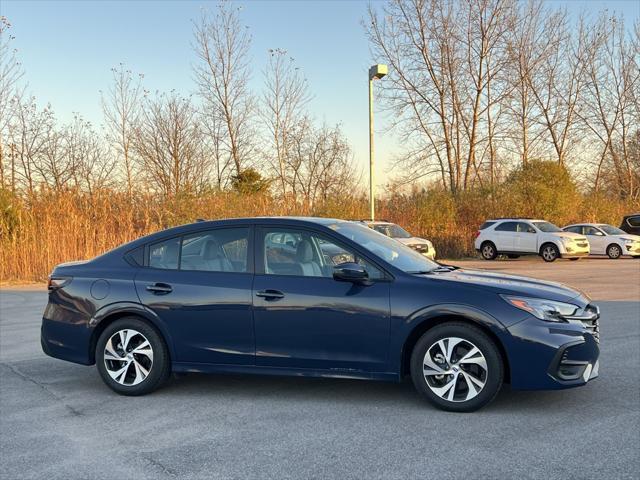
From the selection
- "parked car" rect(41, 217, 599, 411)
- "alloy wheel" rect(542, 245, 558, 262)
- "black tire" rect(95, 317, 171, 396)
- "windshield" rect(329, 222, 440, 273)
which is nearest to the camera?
"parked car" rect(41, 217, 599, 411)

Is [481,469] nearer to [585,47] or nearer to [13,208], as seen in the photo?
[13,208]

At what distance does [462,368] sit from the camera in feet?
16.7

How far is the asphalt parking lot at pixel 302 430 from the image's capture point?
13.1ft

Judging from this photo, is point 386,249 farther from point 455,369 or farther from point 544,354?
point 544,354

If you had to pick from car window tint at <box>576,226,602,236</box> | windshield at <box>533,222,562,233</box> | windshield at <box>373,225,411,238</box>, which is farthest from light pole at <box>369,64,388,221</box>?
car window tint at <box>576,226,602,236</box>

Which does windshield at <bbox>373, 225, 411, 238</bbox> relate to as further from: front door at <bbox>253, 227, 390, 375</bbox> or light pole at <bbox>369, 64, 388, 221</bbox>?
front door at <bbox>253, 227, 390, 375</bbox>

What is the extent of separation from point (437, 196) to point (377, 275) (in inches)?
931

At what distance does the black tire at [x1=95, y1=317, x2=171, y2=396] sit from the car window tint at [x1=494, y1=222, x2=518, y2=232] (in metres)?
22.0

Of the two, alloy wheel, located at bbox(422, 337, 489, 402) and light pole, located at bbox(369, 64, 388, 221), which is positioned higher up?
light pole, located at bbox(369, 64, 388, 221)

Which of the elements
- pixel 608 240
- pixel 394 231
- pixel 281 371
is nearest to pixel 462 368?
pixel 281 371

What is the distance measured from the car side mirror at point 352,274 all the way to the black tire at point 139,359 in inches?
66.4

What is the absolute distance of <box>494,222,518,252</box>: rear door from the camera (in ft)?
84.6

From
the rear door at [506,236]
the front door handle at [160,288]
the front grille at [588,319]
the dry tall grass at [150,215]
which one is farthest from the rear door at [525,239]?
the front door handle at [160,288]

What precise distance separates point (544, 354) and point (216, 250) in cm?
284
